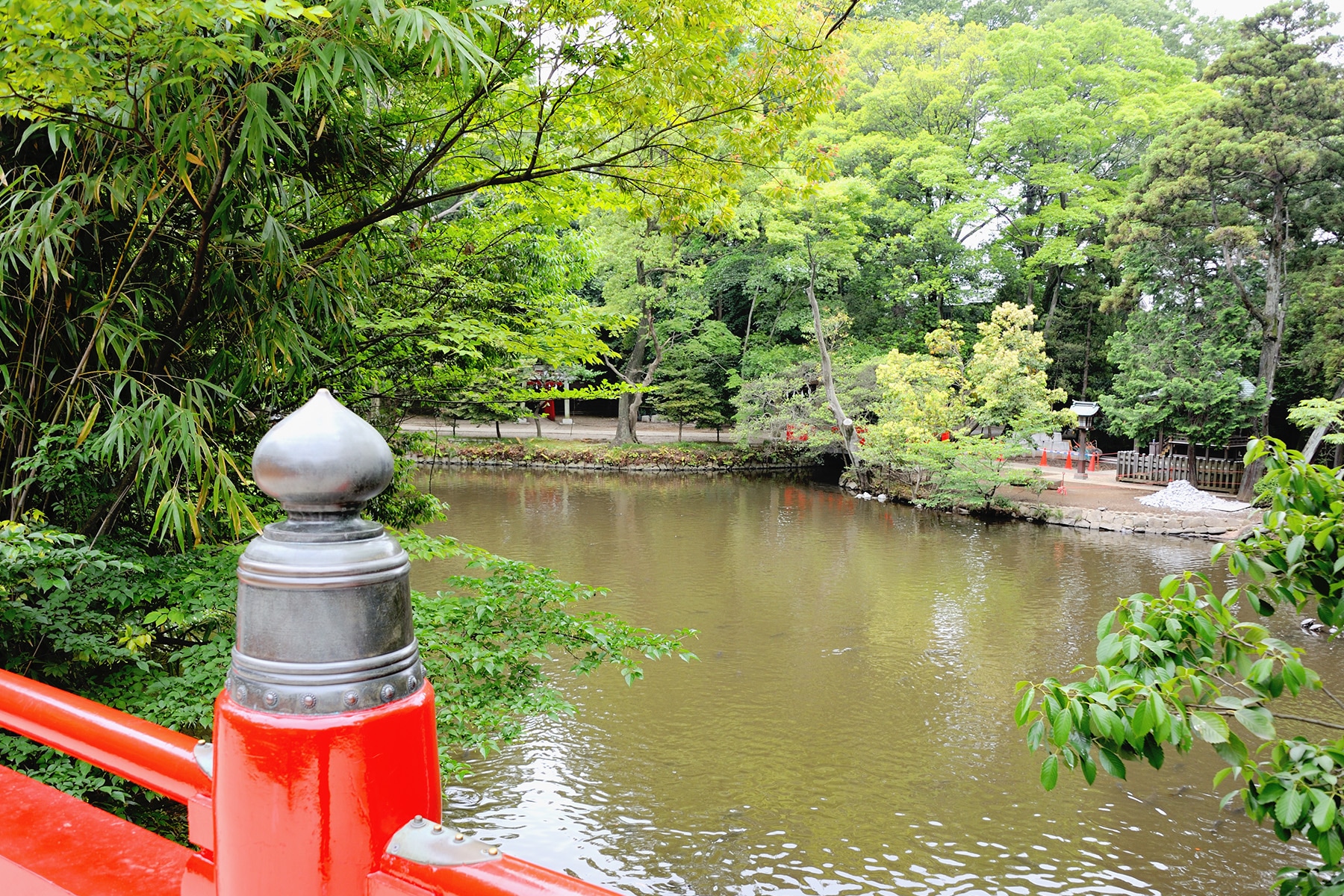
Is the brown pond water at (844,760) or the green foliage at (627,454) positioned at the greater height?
the green foliage at (627,454)

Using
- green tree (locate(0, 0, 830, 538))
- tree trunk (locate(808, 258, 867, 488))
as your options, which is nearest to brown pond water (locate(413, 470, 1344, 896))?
green tree (locate(0, 0, 830, 538))

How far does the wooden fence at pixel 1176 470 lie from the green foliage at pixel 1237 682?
1717cm

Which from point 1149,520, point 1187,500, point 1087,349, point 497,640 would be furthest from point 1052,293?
point 497,640

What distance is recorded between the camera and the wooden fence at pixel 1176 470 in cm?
1714

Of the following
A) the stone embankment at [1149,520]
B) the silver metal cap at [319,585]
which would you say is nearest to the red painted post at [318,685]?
the silver metal cap at [319,585]

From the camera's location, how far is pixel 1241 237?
1459 cm

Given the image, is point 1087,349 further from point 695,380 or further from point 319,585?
point 319,585

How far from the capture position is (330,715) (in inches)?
29.4

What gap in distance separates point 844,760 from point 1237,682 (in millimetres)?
4686

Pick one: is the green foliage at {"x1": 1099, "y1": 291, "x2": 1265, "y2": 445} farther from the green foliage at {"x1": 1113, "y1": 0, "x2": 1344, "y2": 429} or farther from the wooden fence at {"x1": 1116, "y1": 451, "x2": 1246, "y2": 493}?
the wooden fence at {"x1": 1116, "y1": 451, "x2": 1246, "y2": 493}

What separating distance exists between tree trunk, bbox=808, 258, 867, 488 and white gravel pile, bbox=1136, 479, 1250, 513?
566 cm

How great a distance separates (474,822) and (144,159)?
412cm

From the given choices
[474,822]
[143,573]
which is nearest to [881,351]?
[474,822]

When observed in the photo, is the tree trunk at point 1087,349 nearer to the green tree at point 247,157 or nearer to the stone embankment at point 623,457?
the stone embankment at point 623,457
